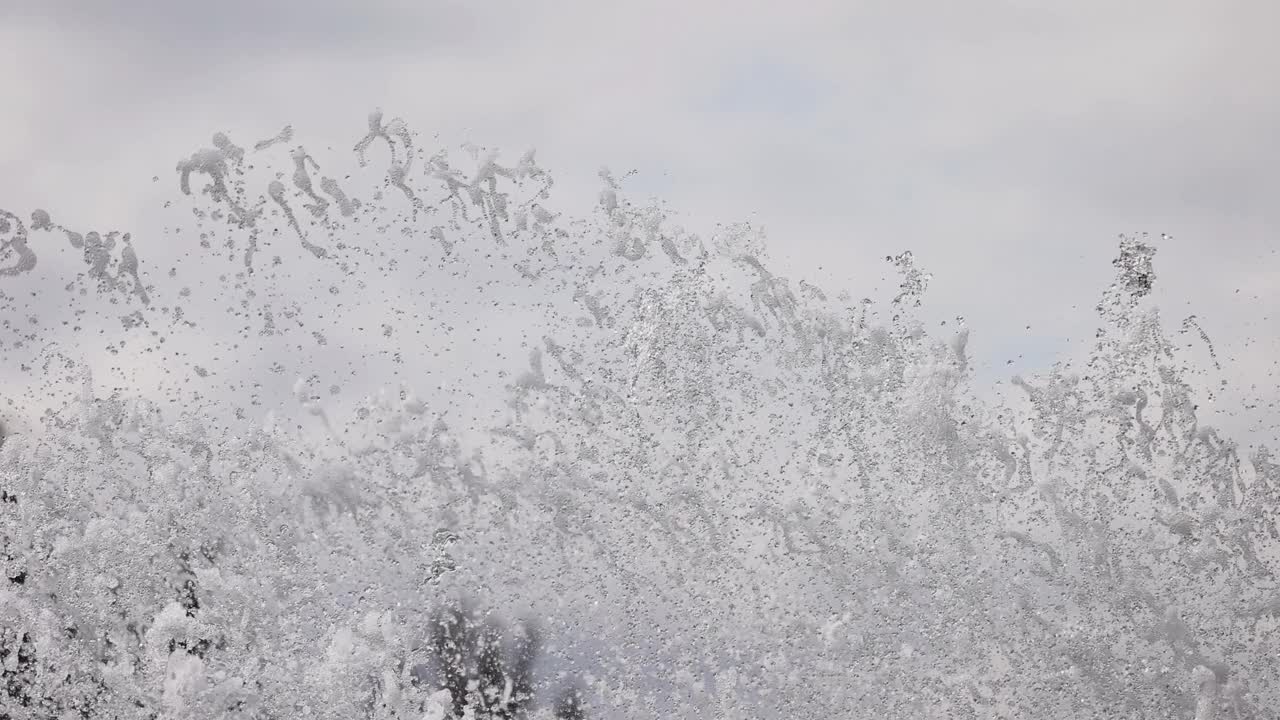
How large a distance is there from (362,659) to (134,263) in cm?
907

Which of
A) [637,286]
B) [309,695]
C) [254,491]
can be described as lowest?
[309,695]

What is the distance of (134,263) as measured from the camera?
21.0m

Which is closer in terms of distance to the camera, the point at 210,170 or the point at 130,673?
the point at 210,170

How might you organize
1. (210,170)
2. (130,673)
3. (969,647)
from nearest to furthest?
(210,170) → (130,673) → (969,647)

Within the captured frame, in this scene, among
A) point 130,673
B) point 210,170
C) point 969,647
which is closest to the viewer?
point 210,170

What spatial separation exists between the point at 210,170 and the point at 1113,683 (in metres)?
21.3

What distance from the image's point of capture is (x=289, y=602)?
22.9m

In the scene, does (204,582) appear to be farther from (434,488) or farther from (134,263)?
(134,263)

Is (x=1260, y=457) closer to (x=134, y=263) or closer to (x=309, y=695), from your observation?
(x=309, y=695)

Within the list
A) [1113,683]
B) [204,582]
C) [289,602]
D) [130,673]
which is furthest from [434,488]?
[1113,683]

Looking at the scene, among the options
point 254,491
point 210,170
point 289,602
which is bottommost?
point 289,602

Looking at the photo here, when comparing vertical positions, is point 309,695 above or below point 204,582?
below

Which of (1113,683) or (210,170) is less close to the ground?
(210,170)

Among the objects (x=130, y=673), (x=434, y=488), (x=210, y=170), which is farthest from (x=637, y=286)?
(x=130, y=673)
